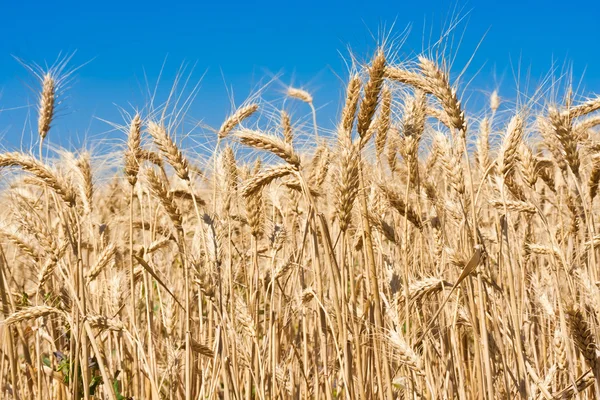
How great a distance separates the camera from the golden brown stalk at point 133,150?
2.70 m

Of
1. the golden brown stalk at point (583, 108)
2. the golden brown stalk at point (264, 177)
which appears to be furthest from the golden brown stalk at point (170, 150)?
the golden brown stalk at point (583, 108)

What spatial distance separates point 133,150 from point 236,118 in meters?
0.65

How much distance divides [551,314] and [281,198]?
225 centimetres

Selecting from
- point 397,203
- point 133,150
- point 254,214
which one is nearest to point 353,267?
point 397,203

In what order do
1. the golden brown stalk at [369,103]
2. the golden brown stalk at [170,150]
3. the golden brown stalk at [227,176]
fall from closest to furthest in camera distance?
the golden brown stalk at [369,103], the golden brown stalk at [170,150], the golden brown stalk at [227,176]

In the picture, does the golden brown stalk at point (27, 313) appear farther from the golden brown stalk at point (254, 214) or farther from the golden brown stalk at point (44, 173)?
the golden brown stalk at point (254, 214)

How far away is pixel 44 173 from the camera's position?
2385 mm

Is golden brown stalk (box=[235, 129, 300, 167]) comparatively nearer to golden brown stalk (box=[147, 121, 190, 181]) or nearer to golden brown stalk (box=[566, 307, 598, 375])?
golden brown stalk (box=[147, 121, 190, 181])

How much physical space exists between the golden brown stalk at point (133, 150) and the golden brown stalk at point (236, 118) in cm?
39

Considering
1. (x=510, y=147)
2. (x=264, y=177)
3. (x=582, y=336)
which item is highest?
(x=510, y=147)

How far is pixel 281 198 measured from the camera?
14.3ft

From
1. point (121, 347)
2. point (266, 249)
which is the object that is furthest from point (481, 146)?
point (121, 347)

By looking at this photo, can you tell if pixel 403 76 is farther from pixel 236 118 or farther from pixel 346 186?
pixel 236 118

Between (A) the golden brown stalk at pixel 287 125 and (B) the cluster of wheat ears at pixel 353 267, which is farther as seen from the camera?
(A) the golden brown stalk at pixel 287 125
